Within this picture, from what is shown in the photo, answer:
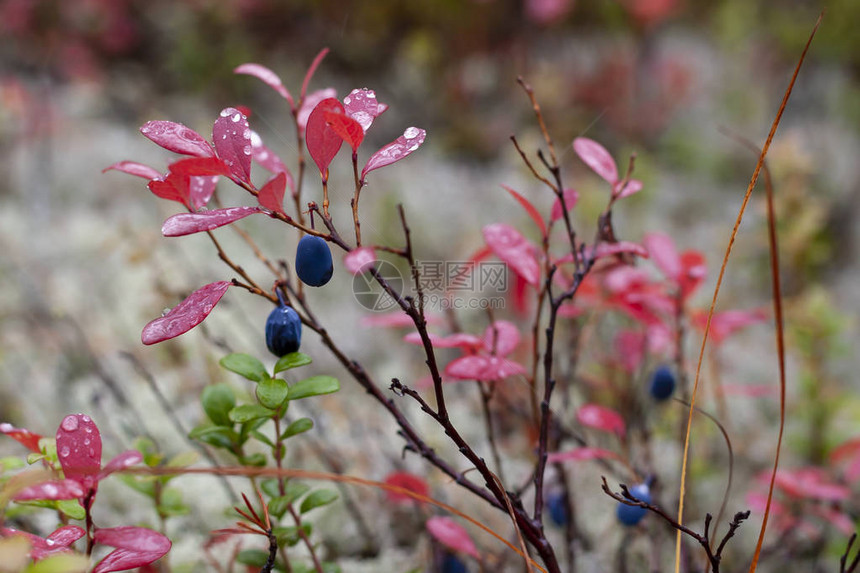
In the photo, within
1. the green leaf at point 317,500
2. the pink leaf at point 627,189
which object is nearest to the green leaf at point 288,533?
the green leaf at point 317,500

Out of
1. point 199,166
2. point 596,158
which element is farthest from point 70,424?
point 596,158

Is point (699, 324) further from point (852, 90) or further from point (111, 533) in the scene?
point (852, 90)

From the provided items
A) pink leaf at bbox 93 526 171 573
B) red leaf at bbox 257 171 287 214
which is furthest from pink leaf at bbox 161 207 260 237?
pink leaf at bbox 93 526 171 573

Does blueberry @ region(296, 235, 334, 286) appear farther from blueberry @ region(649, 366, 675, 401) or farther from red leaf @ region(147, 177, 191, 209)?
blueberry @ region(649, 366, 675, 401)

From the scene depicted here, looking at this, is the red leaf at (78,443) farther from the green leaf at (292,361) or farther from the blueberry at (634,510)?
the blueberry at (634,510)

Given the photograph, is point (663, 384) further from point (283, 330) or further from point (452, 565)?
point (283, 330)
